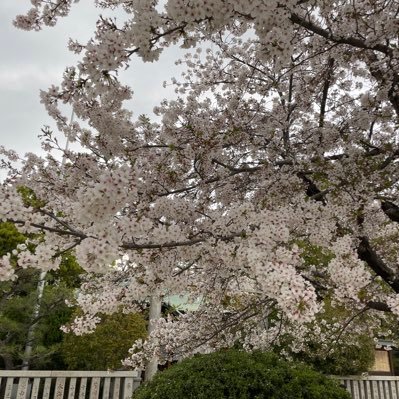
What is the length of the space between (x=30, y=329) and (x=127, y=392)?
3.08m

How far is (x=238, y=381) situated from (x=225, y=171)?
224 cm

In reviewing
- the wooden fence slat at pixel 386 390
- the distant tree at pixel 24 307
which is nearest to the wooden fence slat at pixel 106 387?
the distant tree at pixel 24 307

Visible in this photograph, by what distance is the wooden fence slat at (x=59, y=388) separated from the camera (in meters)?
5.75

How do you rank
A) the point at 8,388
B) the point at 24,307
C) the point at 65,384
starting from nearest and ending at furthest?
the point at 8,388, the point at 65,384, the point at 24,307

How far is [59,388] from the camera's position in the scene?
579 cm

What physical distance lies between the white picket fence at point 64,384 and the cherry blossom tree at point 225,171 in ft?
1.73

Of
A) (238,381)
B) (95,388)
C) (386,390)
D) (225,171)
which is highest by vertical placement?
(225,171)

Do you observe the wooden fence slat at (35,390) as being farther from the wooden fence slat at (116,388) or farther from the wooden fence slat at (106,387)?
the wooden fence slat at (116,388)

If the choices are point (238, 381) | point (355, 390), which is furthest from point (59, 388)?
point (355, 390)

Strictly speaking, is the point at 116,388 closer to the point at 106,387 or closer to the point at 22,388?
the point at 106,387

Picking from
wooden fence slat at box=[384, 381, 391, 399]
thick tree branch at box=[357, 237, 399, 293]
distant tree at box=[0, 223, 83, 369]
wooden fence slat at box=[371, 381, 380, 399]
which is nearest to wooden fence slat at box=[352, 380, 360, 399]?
wooden fence slat at box=[371, 381, 380, 399]

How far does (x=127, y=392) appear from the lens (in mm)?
6227

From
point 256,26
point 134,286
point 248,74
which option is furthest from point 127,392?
point 256,26

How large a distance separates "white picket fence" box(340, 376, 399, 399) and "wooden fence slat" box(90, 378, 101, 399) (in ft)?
15.7
